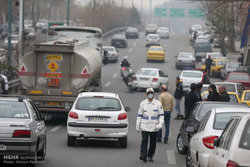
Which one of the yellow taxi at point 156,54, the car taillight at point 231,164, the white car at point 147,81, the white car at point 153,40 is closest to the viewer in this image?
the car taillight at point 231,164

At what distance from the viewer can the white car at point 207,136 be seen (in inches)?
419

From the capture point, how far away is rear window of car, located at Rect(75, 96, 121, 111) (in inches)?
647

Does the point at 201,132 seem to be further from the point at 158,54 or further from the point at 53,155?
the point at 158,54

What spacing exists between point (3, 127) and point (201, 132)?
3575 mm

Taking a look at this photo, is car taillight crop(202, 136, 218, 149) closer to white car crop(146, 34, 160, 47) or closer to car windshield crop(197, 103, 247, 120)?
car windshield crop(197, 103, 247, 120)

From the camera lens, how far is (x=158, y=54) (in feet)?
199

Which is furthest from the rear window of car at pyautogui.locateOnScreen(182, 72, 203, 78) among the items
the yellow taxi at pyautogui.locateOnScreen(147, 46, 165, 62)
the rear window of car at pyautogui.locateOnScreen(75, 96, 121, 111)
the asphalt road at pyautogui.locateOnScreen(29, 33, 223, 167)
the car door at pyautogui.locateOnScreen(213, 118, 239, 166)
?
the car door at pyautogui.locateOnScreen(213, 118, 239, 166)

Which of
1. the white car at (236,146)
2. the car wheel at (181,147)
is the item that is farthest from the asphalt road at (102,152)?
the white car at (236,146)

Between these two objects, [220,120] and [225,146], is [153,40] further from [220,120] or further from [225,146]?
[225,146]

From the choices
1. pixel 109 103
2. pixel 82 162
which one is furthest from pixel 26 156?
pixel 109 103

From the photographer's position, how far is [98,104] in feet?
54.7

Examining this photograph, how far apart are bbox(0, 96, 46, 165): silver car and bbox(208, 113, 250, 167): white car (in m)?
4.10

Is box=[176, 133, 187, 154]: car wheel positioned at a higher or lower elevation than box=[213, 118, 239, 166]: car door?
lower

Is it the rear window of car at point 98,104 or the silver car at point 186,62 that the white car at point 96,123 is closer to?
the rear window of car at point 98,104
